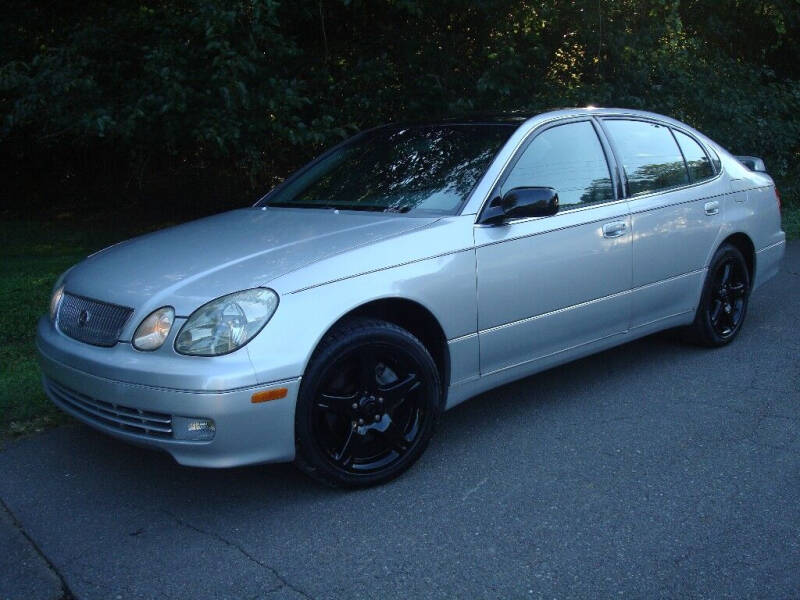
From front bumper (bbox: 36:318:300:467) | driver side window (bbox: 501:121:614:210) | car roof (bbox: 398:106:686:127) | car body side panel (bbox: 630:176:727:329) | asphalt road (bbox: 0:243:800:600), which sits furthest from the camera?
car body side panel (bbox: 630:176:727:329)

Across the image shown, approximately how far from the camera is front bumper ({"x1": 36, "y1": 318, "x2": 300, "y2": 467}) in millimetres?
3387

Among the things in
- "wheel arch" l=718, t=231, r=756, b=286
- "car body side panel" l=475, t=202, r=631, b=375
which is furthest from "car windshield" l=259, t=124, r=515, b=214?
"wheel arch" l=718, t=231, r=756, b=286

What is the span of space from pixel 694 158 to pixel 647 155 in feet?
1.85

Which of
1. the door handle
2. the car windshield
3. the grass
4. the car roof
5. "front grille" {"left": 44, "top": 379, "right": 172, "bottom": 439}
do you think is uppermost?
the car roof

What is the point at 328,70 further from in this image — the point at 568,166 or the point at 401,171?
the point at 568,166

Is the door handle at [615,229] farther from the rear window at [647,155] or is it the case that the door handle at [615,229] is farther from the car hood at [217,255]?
the car hood at [217,255]

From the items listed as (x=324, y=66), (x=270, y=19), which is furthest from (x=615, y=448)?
(x=324, y=66)

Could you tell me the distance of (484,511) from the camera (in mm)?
3611

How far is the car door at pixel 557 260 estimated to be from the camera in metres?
4.31

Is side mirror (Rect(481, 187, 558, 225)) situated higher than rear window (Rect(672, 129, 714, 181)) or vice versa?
side mirror (Rect(481, 187, 558, 225))

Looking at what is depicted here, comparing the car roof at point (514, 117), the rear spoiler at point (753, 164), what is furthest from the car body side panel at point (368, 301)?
the rear spoiler at point (753, 164)

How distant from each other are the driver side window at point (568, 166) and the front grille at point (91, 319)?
1967 mm

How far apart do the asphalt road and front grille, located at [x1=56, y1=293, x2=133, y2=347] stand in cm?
68

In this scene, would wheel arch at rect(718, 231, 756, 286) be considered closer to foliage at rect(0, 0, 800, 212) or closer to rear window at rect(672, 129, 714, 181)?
rear window at rect(672, 129, 714, 181)
